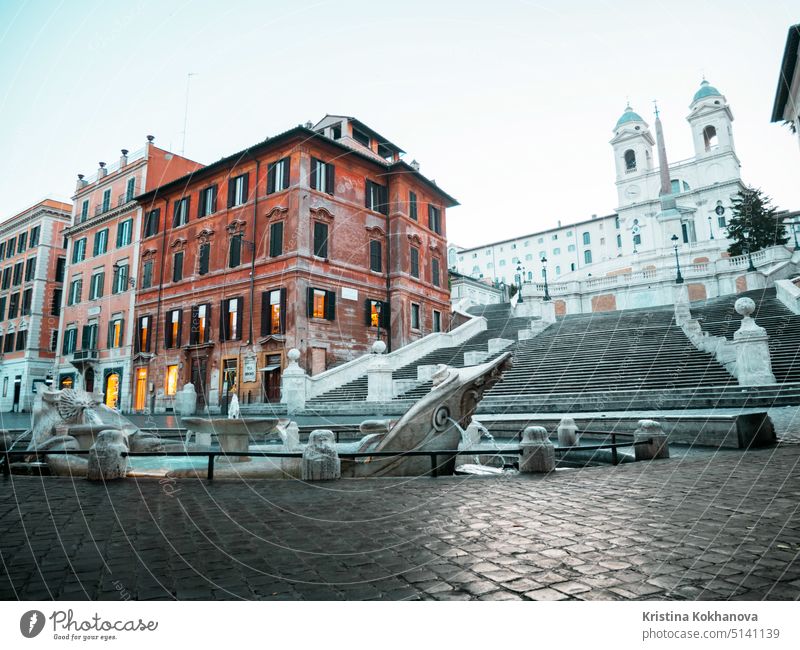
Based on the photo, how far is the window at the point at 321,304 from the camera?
26078mm

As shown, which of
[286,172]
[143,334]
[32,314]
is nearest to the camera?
[286,172]

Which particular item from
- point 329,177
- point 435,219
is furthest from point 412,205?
point 329,177

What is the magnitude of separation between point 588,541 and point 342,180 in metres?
27.7

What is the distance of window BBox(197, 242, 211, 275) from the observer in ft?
97.1

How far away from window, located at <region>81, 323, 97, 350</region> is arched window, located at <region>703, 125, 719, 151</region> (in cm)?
6718

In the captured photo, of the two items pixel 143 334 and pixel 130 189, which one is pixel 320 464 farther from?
pixel 130 189

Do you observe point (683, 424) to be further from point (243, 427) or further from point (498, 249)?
point (498, 249)

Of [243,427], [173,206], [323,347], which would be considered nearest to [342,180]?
[323,347]

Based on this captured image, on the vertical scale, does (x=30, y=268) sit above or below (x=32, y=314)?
above

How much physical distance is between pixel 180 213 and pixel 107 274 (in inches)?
343

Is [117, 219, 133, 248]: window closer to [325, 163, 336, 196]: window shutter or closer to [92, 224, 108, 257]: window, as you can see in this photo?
[92, 224, 108, 257]: window

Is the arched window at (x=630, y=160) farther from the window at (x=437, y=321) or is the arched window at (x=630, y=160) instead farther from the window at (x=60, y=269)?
the window at (x=60, y=269)

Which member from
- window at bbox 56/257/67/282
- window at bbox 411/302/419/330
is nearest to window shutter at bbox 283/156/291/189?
window at bbox 411/302/419/330

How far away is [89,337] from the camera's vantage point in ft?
117
